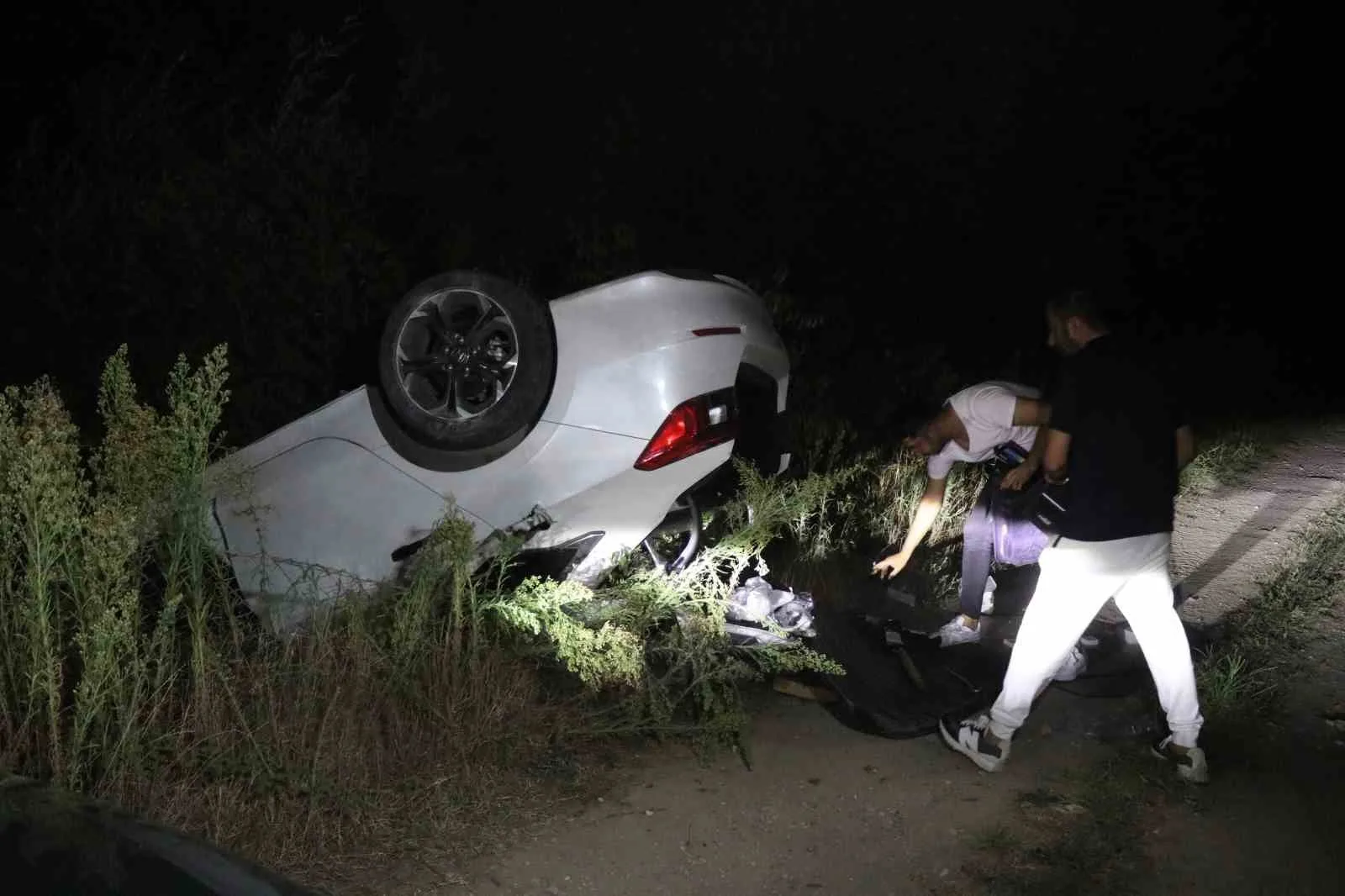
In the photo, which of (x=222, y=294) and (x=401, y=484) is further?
(x=222, y=294)

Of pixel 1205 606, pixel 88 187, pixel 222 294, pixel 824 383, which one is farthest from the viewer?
pixel 824 383

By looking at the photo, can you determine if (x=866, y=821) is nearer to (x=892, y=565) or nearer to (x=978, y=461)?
(x=892, y=565)

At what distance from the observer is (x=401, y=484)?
5188mm

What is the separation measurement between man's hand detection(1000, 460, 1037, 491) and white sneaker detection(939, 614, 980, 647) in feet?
2.28

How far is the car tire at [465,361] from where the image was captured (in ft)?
16.5

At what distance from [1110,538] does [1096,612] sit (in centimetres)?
29

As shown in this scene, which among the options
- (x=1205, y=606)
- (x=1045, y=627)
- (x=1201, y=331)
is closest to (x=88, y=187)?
(x=1045, y=627)

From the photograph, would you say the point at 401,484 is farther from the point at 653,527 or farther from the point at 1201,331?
the point at 1201,331

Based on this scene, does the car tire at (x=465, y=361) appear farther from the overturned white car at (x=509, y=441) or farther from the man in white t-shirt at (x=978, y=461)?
the man in white t-shirt at (x=978, y=461)

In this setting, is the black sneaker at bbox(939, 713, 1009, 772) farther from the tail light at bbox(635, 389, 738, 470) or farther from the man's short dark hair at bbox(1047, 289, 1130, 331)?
the man's short dark hair at bbox(1047, 289, 1130, 331)

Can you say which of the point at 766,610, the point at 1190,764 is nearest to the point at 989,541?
the point at 766,610

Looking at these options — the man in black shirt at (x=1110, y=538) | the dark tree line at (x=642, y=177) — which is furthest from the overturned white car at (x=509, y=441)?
the man in black shirt at (x=1110, y=538)

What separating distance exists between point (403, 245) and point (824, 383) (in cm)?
273

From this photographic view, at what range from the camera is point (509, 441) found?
200 inches
